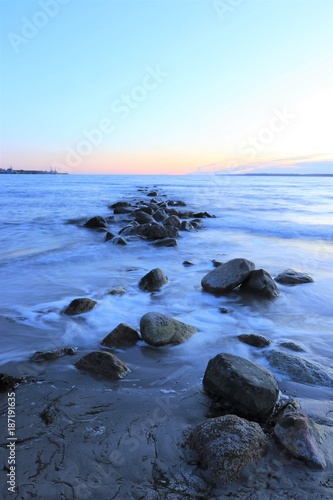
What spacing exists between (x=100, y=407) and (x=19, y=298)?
2.88 metres

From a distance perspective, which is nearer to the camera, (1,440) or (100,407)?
(1,440)

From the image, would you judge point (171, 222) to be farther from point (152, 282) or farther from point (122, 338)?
point (122, 338)

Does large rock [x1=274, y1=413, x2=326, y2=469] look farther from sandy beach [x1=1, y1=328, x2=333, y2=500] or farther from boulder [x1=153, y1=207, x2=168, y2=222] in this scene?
boulder [x1=153, y1=207, x2=168, y2=222]

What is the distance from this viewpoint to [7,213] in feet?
52.4

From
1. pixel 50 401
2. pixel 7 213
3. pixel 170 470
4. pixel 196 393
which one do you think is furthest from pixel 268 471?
pixel 7 213

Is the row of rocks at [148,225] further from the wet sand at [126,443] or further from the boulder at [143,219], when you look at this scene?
the wet sand at [126,443]

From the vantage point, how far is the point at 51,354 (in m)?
3.11

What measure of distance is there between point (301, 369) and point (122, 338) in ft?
5.40

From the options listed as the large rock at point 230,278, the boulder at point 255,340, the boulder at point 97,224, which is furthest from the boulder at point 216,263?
the boulder at point 97,224

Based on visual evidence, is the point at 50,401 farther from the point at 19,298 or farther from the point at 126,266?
the point at 126,266

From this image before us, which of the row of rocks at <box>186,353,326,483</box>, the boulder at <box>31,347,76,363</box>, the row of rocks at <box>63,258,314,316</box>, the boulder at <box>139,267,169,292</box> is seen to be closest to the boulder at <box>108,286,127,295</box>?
the row of rocks at <box>63,258,314,316</box>

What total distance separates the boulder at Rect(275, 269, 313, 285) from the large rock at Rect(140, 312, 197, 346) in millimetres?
2701

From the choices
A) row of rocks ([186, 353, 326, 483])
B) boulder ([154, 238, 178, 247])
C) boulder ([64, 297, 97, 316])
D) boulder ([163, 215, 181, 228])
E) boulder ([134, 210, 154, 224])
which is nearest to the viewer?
row of rocks ([186, 353, 326, 483])

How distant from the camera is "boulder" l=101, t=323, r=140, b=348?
11.1ft
